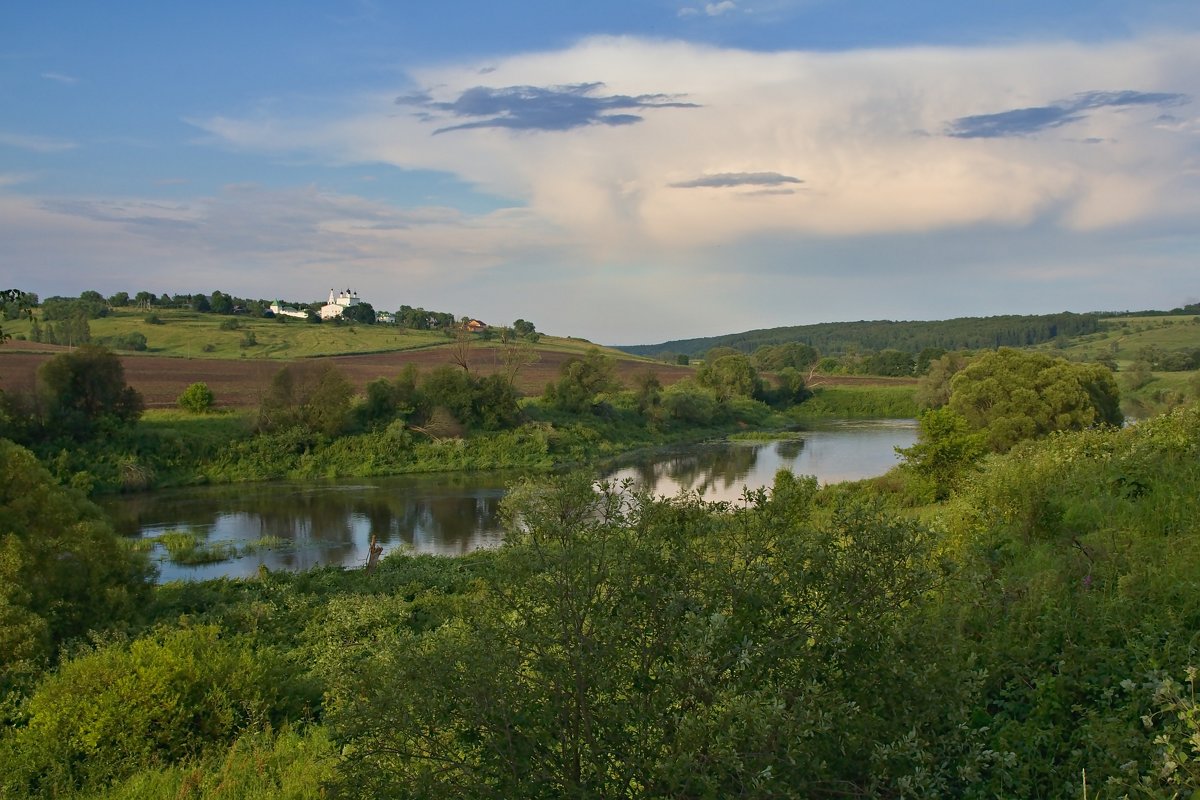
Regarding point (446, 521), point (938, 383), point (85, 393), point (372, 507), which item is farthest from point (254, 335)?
point (938, 383)

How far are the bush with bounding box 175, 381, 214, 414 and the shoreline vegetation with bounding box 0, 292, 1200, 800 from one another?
28.3 meters

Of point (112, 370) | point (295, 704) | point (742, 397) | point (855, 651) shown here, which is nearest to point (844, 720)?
point (855, 651)

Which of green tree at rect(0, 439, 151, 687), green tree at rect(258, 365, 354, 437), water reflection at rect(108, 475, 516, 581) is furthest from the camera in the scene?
green tree at rect(258, 365, 354, 437)

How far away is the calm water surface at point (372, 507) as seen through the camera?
23.5m

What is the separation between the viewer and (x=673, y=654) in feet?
13.6

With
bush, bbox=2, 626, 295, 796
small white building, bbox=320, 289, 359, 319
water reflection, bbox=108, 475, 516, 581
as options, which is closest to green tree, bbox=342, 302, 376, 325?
small white building, bbox=320, 289, 359, 319

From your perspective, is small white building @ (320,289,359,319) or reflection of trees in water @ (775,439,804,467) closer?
reflection of trees in water @ (775,439,804,467)

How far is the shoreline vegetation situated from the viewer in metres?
4.09

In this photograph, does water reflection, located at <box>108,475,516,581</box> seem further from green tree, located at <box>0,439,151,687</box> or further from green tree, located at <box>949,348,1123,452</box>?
green tree, located at <box>949,348,1123,452</box>

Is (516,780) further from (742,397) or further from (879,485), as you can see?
(742,397)

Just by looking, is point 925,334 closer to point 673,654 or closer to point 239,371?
point 239,371

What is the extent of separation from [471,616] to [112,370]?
36947 millimetres

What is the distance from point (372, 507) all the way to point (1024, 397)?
2322cm

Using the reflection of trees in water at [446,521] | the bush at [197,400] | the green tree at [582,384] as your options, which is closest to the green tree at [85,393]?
the bush at [197,400]
